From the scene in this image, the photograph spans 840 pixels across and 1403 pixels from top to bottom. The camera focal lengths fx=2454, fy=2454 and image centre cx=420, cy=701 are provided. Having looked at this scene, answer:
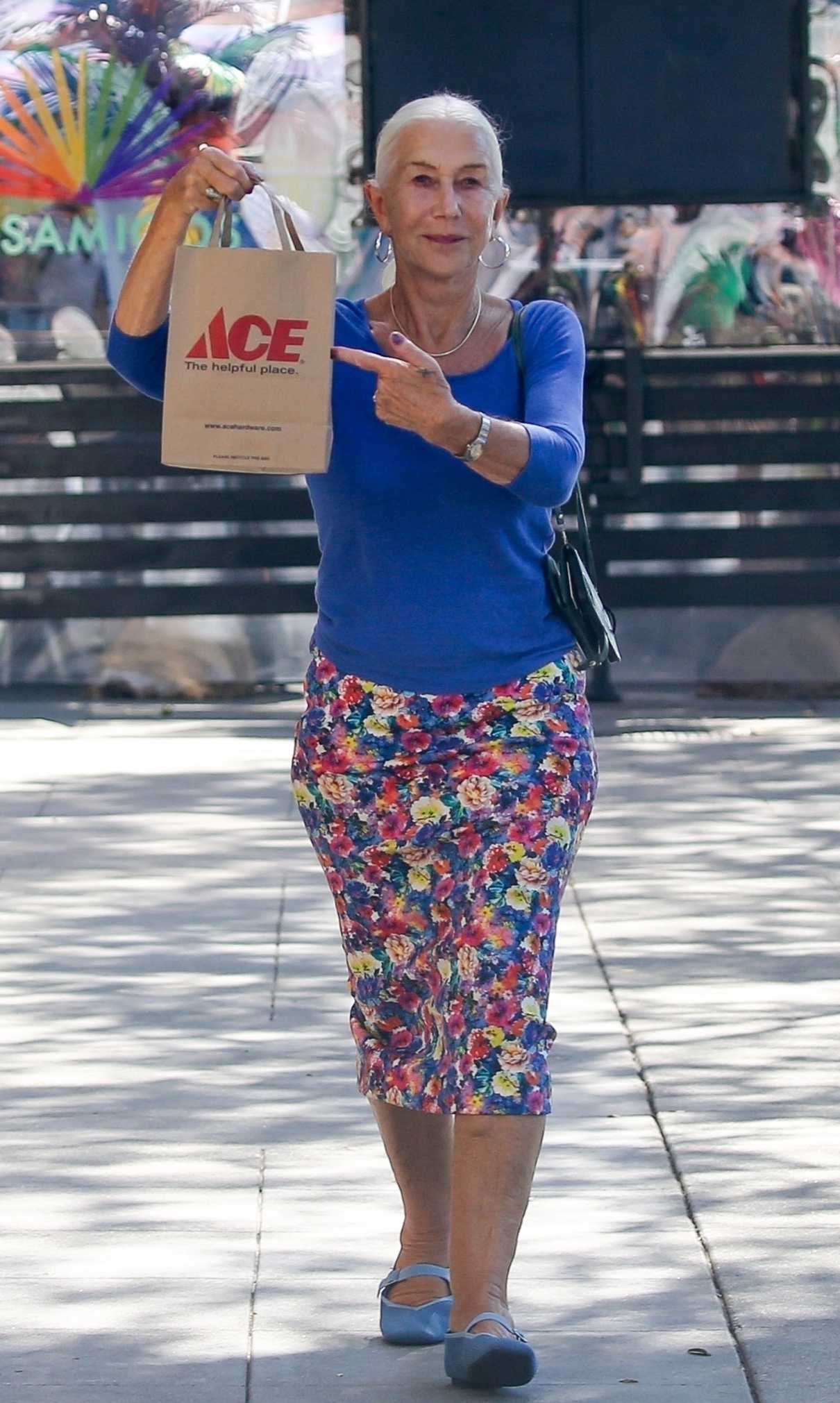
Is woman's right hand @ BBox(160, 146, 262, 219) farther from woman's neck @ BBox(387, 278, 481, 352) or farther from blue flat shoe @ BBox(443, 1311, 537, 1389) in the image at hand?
blue flat shoe @ BBox(443, 1311, 537, 1389)

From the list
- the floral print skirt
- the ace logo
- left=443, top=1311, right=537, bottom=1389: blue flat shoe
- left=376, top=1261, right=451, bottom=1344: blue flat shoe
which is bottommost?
left=376, top=1261, right=451, bottom=1344: blue flat shoe

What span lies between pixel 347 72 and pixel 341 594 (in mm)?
6644

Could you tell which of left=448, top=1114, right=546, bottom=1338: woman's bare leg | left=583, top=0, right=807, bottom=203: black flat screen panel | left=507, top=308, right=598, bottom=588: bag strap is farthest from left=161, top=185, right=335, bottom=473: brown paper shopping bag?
left=583, top=0, right=807, bottom=203: black flat screen panel

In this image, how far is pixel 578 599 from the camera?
3674 mm

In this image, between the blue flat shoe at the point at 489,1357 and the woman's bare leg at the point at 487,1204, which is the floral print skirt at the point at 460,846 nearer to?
the woman's bare leg at the point at 487,1204

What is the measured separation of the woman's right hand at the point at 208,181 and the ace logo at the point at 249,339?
0.16 m

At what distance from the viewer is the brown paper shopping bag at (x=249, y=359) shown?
3539mm

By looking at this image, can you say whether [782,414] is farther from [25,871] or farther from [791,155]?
[25,871]

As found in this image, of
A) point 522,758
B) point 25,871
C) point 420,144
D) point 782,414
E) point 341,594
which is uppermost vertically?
point 420,144

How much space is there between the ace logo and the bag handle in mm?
118

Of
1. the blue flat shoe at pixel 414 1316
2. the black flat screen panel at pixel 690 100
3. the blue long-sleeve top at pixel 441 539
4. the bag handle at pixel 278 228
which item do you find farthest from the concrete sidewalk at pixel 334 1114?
the black flat screen panel at pixel 690 100

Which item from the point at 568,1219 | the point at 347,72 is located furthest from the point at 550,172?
the point at 568,1219

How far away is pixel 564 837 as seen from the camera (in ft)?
11.9

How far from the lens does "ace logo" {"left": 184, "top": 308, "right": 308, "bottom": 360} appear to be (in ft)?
11.7
